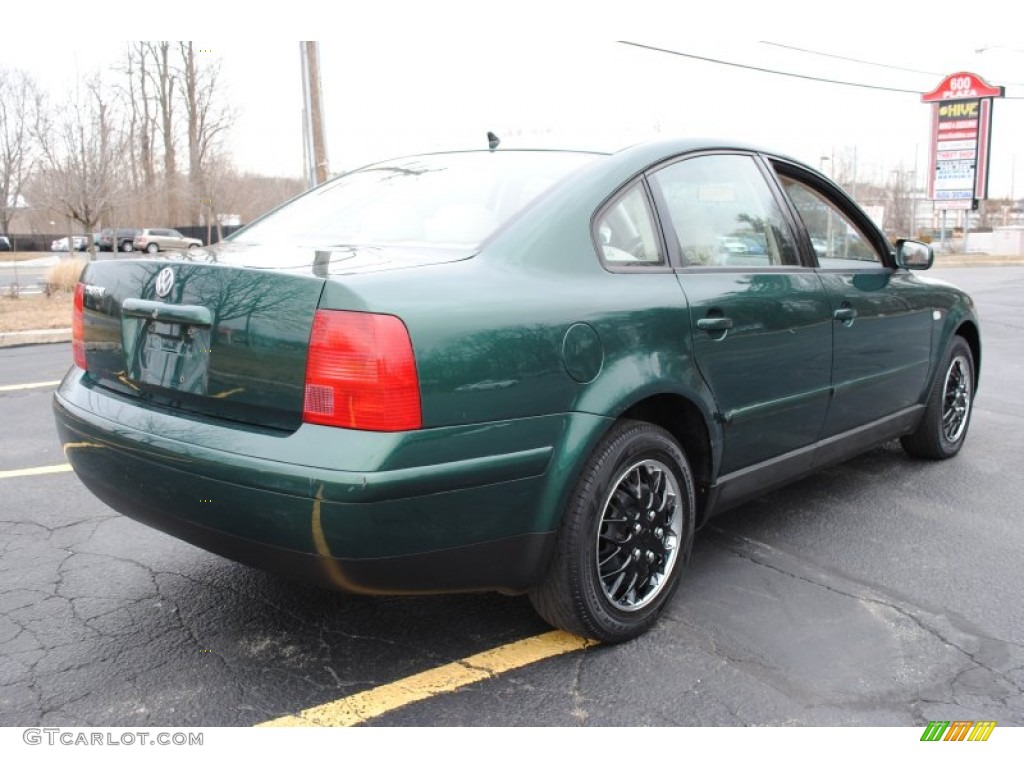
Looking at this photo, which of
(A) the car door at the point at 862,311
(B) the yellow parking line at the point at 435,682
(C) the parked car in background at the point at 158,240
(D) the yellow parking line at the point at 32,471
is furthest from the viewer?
(C) the parked car in background at the point at 158,240

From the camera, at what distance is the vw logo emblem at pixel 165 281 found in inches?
101

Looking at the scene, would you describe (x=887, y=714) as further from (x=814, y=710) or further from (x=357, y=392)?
(x=357, y=392)

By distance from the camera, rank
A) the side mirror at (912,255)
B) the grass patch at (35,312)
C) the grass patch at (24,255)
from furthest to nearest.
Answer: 1. the grass patch at (24,255)
2. the grass patch at (35,312)
3. the side mirror at (912,255)

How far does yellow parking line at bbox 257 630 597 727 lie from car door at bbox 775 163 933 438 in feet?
5.54

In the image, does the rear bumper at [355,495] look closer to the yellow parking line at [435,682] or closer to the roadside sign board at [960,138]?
the yellow parking line at [435,682]

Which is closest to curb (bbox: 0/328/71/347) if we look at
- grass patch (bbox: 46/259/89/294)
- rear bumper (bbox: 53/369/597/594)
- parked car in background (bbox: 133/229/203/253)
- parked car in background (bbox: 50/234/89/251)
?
grass patch (bbox: 46/259/89/294)

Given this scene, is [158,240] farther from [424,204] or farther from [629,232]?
[629,232]

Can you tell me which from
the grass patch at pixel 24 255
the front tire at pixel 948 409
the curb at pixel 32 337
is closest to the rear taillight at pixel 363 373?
the front tire at pixel 948 409

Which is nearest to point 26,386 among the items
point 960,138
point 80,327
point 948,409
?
point 80,327

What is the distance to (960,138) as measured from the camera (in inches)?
1459

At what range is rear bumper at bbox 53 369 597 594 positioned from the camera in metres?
2.20

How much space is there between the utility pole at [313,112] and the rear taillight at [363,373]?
1308 cm

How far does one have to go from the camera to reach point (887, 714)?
2488mm

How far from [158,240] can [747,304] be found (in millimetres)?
47876
